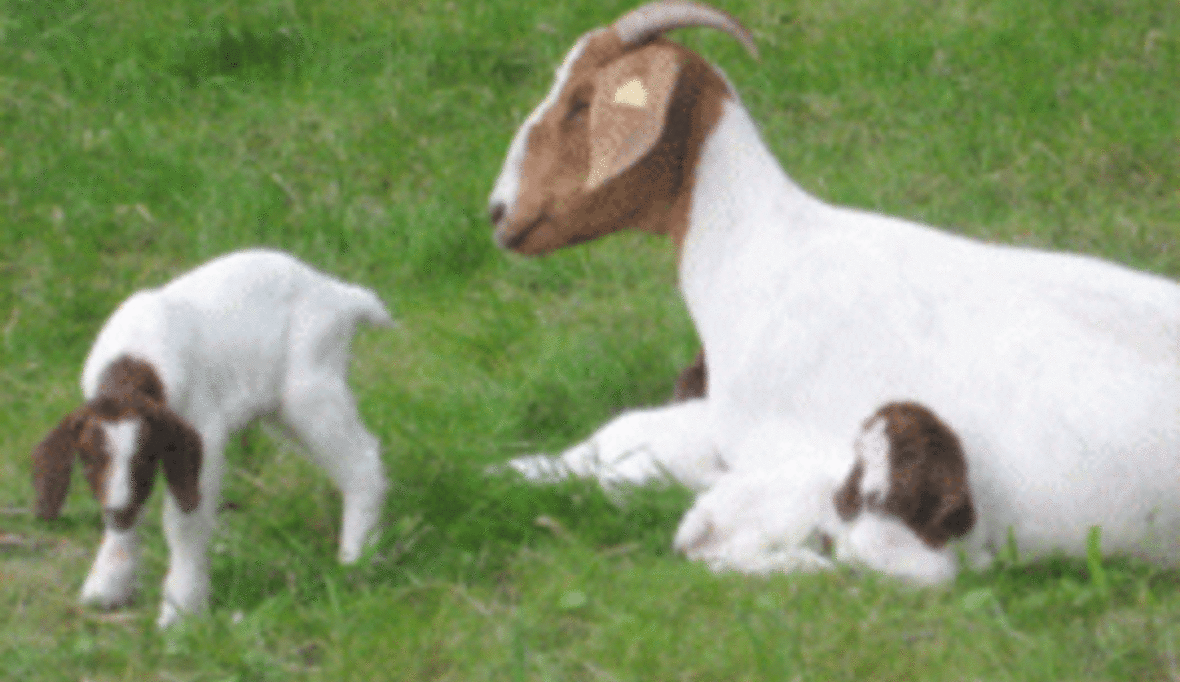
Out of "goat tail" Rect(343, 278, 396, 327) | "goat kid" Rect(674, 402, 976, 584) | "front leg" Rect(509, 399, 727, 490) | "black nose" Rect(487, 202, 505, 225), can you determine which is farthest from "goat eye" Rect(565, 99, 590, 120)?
"goat kid" Rect(674, 402, 976, 584)

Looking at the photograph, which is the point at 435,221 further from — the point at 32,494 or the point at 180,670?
the point at 180,670

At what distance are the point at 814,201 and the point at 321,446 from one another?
1.38m

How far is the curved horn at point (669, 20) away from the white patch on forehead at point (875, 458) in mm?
1049

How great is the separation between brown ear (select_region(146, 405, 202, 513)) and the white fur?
0.09 meters

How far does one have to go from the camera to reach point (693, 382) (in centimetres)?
467

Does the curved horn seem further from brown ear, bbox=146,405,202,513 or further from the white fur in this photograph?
brown ear, bbox=146,405,202,513

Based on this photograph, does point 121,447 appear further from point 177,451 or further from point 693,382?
point 693,382

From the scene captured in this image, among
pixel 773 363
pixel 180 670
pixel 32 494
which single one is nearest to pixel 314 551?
pixel 180 670

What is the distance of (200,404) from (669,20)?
4.81 feet

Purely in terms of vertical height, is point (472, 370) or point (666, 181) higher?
point (666, 181)

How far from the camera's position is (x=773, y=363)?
405 cm

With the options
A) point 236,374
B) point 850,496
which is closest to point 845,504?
point 850,496

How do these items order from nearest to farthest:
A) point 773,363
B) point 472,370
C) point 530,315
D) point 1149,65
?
point 773,363
point 472,370
point 530,315
point 1149,65

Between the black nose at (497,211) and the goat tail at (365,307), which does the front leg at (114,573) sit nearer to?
the goat tail at (365,307)
